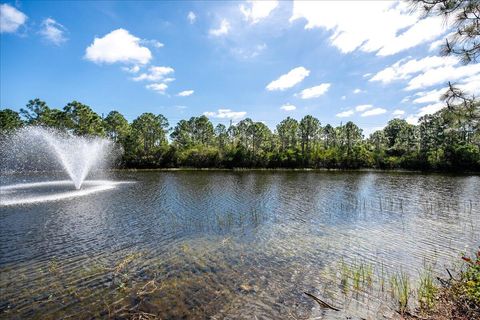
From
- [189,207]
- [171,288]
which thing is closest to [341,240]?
[171,288]

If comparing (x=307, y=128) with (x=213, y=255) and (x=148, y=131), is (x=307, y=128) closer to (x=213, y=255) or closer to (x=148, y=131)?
(x=148, y=131)

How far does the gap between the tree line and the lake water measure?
209 feet

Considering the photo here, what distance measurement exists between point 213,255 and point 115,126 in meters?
99.5

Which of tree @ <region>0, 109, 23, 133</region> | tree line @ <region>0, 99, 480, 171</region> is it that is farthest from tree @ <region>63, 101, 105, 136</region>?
tree @ <region>0, 109, 23, 133</region>

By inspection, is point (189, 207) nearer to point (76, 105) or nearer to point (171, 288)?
point (171, 288)

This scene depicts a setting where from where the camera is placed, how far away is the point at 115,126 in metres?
99.8

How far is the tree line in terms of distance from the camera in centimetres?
7844

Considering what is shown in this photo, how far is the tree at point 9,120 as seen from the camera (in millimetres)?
75575

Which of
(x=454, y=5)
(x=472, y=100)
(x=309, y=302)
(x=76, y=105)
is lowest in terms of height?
(x=309, y=302)

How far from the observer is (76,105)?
78312 millimetres

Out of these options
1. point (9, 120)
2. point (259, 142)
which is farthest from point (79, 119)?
point (259, 142)

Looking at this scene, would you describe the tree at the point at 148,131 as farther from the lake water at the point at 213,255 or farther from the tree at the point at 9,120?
the lake water at the point at 213,255

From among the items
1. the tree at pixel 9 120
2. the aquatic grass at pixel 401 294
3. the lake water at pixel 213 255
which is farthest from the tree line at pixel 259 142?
the aquatic grass at pixel 401 294

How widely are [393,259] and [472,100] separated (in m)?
8.41
